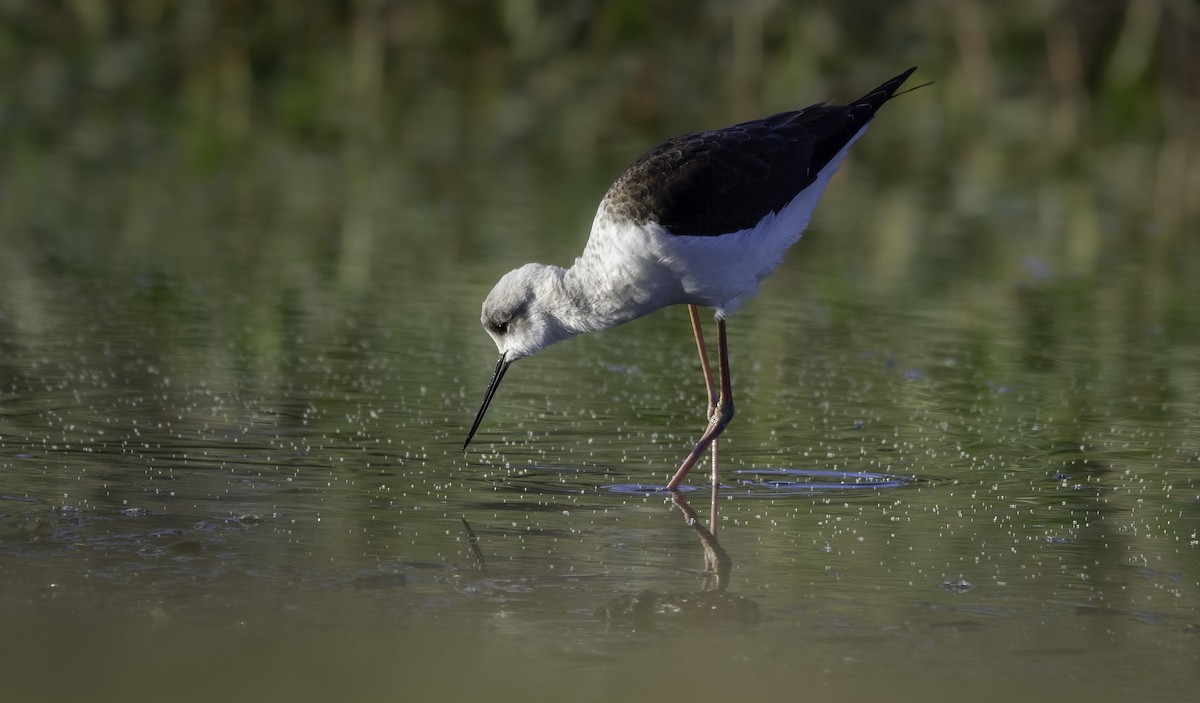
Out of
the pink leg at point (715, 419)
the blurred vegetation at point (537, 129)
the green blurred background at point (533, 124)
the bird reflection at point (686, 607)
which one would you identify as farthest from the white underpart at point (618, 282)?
the green blurred background at point (533, 124)

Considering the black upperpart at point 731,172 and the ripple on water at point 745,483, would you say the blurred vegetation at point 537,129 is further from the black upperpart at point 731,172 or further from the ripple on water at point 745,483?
the ripple on water at point 745,483

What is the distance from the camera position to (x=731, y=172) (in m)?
5.81

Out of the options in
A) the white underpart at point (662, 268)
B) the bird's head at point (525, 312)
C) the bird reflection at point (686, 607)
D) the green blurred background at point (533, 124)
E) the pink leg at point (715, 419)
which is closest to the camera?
the bird reflection at point (686, 607)

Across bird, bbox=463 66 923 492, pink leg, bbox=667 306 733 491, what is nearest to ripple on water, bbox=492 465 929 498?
pink leg, bbox=667 306 733 491

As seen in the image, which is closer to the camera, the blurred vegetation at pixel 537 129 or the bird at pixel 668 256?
the bird at pixel 668 256

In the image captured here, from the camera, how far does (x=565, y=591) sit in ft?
12.9

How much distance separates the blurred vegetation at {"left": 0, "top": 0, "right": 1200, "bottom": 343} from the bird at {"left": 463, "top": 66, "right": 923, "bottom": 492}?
214 centimetres

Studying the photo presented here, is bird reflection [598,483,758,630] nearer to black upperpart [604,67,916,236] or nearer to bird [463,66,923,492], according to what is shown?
bird [463,66,923,492]

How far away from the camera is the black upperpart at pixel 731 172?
555 cm

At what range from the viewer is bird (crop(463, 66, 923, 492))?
5.52 metres

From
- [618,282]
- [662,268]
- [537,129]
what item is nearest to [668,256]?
[662,268]

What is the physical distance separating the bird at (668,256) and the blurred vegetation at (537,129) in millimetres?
2135

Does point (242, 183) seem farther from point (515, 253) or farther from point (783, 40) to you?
point (783, 40)

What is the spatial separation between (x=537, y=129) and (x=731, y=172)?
23.6ft
